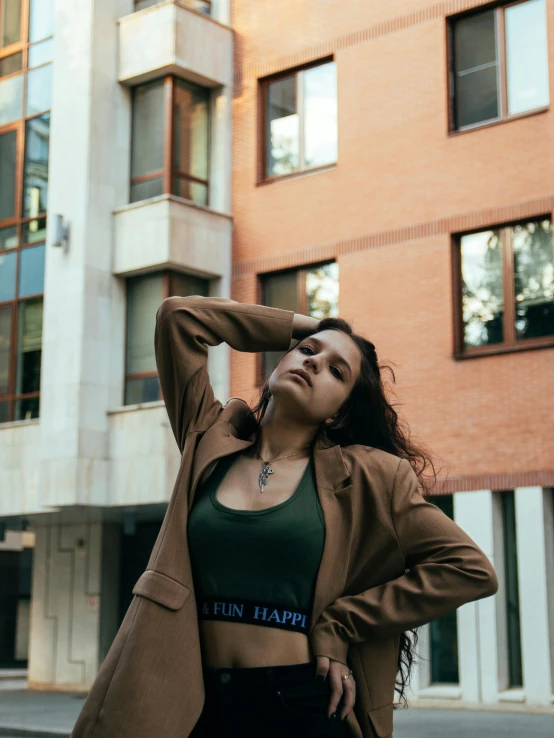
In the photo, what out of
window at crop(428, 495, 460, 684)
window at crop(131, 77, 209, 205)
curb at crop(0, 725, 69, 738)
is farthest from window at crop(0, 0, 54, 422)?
window at crop(428, 495, 460, 684)

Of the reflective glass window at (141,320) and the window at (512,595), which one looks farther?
the reflective glass window at (141,320)

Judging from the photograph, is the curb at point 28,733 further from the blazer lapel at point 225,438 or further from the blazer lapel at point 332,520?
the blazer lapel at point 332,520

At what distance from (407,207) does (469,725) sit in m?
7.72

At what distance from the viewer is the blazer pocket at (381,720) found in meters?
3.01

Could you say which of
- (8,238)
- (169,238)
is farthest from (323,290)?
(8,238)

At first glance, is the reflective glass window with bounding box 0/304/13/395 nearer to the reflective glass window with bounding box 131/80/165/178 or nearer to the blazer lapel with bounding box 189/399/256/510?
the reflective glass window with bounding box 131/80/165/178

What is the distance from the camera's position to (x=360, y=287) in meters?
18.7

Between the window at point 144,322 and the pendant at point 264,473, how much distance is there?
658 inches

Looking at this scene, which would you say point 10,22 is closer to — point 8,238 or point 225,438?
point 8,238

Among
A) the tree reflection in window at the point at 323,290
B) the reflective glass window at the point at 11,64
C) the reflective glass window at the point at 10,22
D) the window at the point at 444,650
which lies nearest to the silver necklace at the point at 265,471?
the window at the point at 444,650

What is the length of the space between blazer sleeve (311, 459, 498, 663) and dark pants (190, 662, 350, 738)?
95mm

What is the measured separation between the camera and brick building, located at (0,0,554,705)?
16.9 m

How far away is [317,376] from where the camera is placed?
10.7 ft

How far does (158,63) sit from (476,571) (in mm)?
18372
